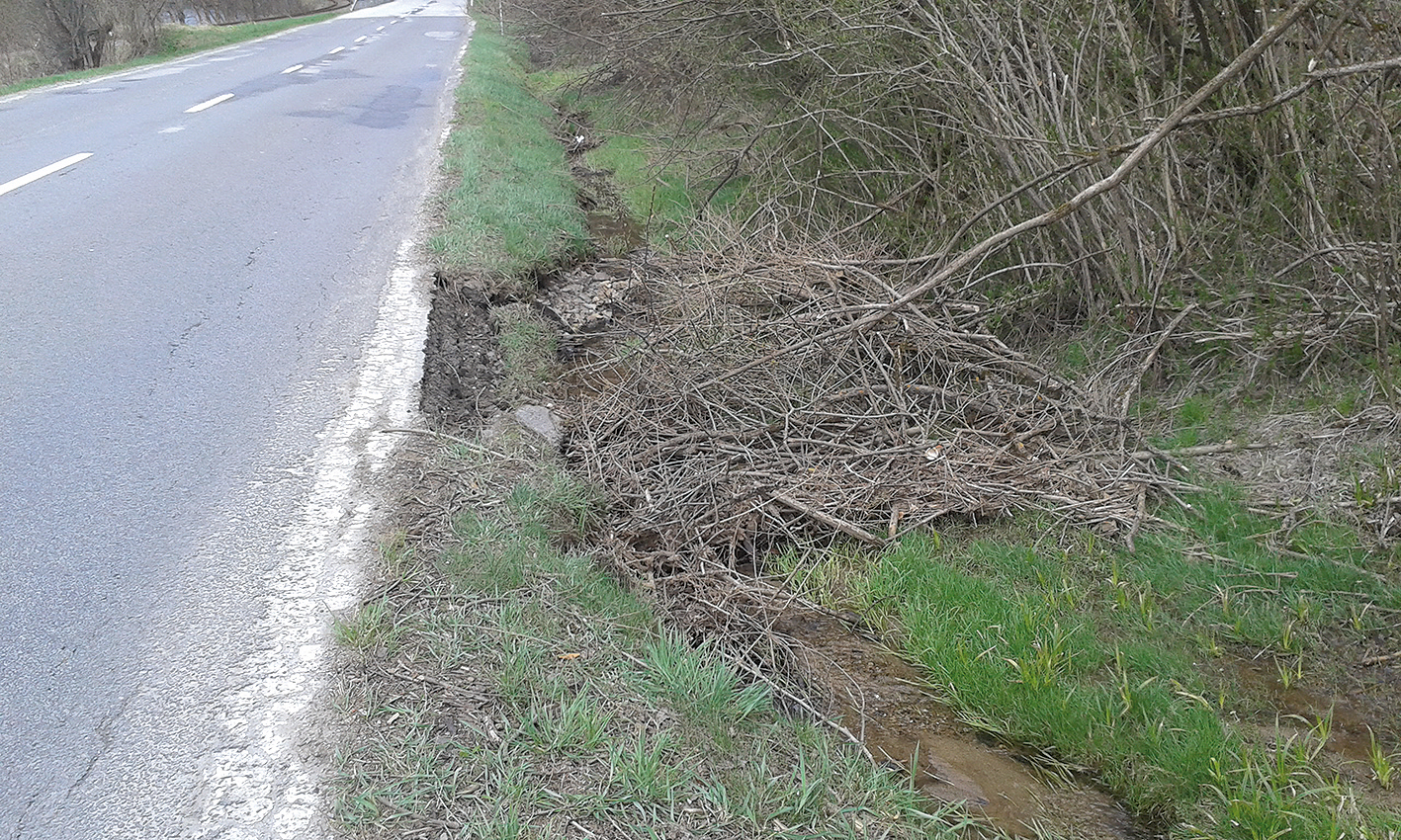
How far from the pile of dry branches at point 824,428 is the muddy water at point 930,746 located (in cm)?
60

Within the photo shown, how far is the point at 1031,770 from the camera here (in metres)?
2.95

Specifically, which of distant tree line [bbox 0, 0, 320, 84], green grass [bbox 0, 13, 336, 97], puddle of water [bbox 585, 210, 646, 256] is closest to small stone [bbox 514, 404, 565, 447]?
puddle of water [bbox 585, 210, 646, 256]

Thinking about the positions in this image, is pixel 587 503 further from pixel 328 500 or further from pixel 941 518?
pixel 941 518

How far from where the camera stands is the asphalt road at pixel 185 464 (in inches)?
95.2

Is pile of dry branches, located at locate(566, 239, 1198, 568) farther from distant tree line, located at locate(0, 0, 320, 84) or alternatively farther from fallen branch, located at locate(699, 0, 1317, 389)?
distant tree line, located at locate(0, 0, 320, 84)

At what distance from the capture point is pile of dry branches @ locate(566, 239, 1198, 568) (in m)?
4.11

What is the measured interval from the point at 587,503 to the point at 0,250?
4638 mm

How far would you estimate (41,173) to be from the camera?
8.09 m

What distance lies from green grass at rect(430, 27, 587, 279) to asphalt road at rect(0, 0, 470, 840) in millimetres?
432

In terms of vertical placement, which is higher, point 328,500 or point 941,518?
point 328,500

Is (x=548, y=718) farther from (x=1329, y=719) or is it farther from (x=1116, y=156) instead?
(x=1116, y=156)

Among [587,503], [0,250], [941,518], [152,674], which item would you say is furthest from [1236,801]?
[0,250]

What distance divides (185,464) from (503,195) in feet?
16.2

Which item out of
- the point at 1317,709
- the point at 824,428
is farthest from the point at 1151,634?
the point at 824,428
